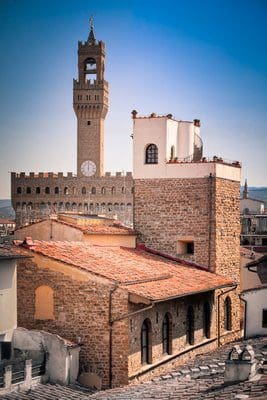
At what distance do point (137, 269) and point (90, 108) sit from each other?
121m

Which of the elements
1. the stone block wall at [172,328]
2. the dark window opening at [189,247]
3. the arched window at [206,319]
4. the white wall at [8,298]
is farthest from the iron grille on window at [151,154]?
the white wall at [8,298]

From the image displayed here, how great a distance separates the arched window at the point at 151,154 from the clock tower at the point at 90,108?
109 metres

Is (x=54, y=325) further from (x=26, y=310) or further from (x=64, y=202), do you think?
(x=64, y=202)

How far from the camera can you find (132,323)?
27.8 metres

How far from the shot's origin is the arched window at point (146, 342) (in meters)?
29.1

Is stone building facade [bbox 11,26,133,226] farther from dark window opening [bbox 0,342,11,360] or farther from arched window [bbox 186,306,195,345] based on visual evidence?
dark window opening [bbox 0,342,11,360]

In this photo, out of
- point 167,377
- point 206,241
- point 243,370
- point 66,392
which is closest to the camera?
point 243,370

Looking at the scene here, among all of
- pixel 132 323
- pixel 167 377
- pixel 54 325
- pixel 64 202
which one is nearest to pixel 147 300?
pixel 132 323

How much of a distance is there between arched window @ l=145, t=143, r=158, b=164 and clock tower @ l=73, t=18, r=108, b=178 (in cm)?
10936

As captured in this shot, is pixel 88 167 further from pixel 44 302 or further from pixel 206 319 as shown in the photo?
pixel 44 302

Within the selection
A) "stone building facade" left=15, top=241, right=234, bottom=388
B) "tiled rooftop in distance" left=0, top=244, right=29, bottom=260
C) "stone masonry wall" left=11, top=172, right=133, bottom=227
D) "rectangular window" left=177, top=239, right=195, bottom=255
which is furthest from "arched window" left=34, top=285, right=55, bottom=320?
"stone masonry wall" left=11, top=172, right=133, bottom=227

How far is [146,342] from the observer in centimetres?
2950

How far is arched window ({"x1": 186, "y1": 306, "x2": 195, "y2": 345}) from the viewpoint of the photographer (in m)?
33.8

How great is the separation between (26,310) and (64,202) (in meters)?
123
